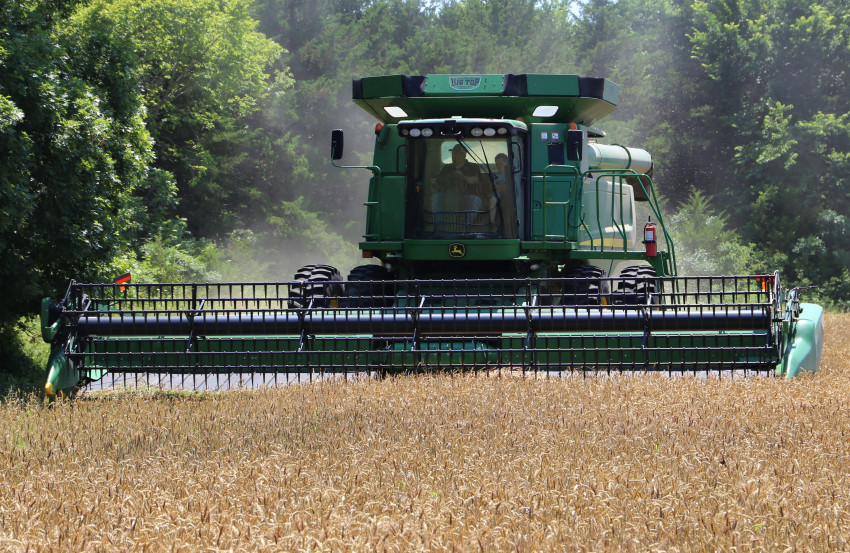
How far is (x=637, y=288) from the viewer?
30.5 feet

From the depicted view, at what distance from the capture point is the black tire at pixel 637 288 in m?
8.05

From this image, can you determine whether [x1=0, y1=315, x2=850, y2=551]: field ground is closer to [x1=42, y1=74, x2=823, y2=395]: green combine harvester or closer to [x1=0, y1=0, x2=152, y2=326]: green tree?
[x1=42, y1=74, x2=823, y2=395]: green combine harvester

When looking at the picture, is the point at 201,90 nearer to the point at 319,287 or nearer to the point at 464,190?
the point at 464,190

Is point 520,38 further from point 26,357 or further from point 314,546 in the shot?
point 314,546

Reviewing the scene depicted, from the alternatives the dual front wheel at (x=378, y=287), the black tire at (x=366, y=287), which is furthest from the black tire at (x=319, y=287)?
the black tire at (x=366, y=287)

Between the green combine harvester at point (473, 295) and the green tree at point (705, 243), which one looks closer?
the green combine harvester at point (473, 295)

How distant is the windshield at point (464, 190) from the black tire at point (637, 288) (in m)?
1.12

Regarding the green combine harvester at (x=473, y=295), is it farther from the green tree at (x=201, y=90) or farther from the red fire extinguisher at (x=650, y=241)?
the green tree at (x=201, y=90)

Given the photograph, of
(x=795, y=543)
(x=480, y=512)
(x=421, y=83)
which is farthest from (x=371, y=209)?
(x=795, y=543)

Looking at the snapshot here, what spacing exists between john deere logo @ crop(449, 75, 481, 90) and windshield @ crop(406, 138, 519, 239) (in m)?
0.68

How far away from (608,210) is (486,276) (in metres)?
2.13

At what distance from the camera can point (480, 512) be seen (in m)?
4.00

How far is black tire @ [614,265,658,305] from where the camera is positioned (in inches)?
317

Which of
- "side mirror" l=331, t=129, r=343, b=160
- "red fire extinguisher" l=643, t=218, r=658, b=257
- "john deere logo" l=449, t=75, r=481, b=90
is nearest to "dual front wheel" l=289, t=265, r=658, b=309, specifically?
"red fire extinguisher" l=643, t=218, r=658, b=257
